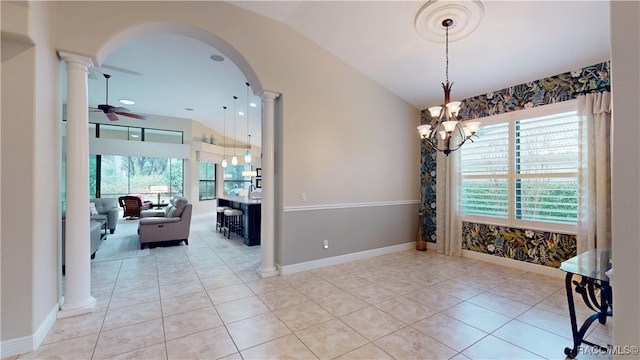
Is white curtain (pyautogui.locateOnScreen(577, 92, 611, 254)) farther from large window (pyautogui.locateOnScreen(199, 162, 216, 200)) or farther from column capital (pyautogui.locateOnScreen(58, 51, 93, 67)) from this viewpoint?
large window (pyautogui.locateOnScreen(199, 162, 216, 200))

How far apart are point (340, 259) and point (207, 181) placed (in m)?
8.43

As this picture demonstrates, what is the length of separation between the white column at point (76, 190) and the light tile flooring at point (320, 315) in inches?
9.3

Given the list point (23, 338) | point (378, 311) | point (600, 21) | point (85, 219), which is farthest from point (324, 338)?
point (600, 21)

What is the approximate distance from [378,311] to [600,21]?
397cm

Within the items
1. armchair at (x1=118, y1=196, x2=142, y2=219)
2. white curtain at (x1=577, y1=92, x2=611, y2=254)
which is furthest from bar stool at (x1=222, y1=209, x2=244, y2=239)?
white curtain at (x1=577, y1=92, x2=611, y2=254)

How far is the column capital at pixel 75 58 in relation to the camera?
2.61m

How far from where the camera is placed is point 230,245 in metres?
5.65

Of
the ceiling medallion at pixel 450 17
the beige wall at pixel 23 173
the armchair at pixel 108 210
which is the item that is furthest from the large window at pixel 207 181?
the ceiling medallion at pixel 450 17

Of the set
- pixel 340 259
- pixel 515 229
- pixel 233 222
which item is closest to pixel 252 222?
pixel 233 222

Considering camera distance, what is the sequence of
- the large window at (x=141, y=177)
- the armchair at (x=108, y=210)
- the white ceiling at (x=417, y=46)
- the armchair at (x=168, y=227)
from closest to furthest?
the white ceiling at (x=417, y=46) → the armchair at (x=168, y=227) → the armchair at (x=108, y=210) → the large window at (x=141, y=177)

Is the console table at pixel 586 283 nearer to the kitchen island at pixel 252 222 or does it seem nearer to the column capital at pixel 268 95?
the column capital at pixel 268 95

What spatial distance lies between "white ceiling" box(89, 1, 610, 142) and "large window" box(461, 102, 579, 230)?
0.71 m

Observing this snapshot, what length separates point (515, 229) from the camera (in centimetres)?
426

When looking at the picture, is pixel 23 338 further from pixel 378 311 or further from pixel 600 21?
pixel 600 21
